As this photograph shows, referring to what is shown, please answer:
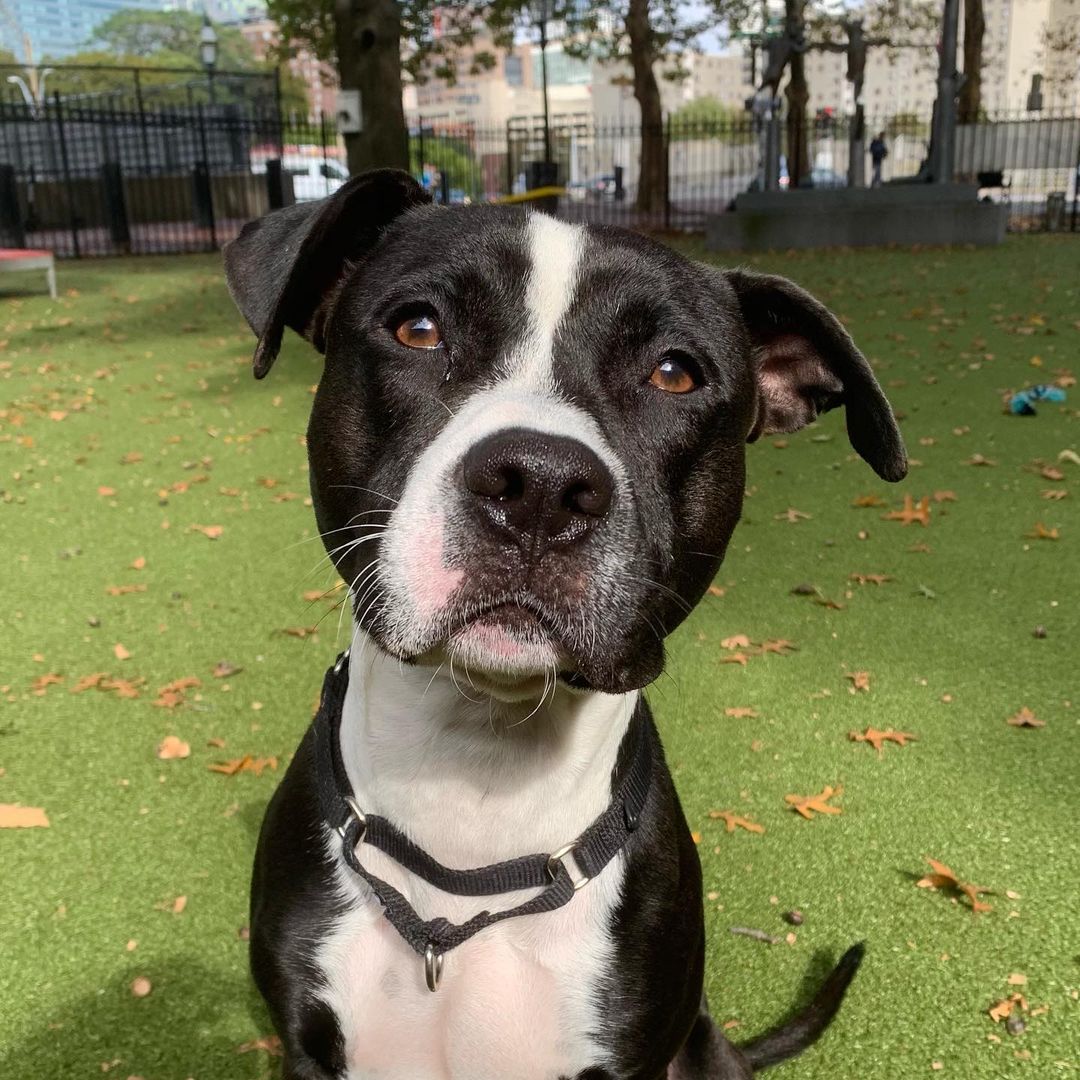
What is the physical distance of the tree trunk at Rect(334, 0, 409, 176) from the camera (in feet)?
39.6

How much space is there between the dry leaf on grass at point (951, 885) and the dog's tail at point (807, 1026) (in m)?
0.61

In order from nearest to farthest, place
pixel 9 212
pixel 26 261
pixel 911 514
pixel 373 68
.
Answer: pixel 911 514, pixel 373 68, pixel 26 261, pixel 9 212

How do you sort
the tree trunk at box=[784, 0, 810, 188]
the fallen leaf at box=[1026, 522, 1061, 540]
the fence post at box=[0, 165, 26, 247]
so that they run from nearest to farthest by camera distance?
1. the fallen leaf at box=[1026, 522, 1061, 540]
2. the tree trunk at box=[784, 0, 810, 188]
3. the fence post at box=[0, 165, 26, 247]

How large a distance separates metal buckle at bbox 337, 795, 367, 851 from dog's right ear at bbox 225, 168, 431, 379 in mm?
902

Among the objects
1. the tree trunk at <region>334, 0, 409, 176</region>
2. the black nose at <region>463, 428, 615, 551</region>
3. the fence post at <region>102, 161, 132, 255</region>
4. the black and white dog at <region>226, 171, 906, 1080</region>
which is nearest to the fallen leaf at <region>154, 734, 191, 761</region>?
the black and white dog at <region>226, 171, 906, 1080</region>

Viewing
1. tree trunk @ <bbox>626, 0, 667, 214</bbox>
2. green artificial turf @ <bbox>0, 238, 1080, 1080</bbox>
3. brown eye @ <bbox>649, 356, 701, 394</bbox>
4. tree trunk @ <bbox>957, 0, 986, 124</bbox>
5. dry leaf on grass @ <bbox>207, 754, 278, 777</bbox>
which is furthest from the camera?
tree trunk @ <bbox>957, 0, 986, 124</bbox>

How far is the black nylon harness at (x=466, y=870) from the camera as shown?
2105 millimetres

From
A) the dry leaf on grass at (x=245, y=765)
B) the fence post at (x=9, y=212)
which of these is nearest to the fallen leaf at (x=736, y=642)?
the dry leaf on grass at (x=245, y=765)

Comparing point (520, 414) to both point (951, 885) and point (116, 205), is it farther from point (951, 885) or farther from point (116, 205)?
point (116, 205)

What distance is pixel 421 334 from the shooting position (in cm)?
210

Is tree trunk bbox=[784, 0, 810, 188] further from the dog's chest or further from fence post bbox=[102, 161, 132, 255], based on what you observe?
the dog's chest

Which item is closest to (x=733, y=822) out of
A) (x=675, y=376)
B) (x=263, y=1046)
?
(x=263, y=1046)

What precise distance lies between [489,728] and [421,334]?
2.48 feet

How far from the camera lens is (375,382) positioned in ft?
6.86
